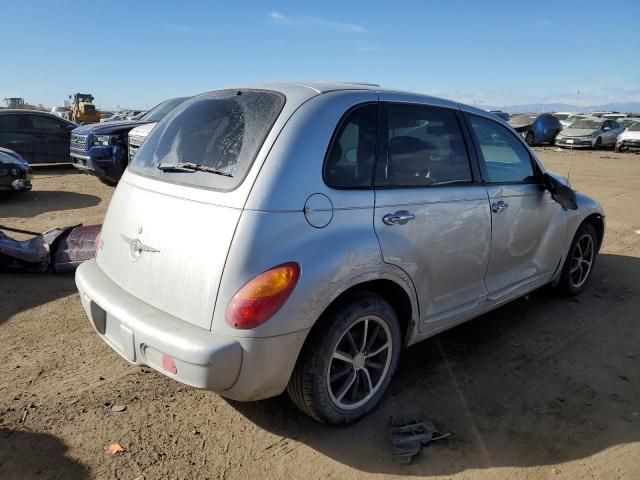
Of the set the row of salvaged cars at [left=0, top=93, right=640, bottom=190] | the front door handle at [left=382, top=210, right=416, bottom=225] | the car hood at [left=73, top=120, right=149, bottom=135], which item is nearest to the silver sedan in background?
the row of salvaged cars at [left=0, top=93, right=640, bottom=190]

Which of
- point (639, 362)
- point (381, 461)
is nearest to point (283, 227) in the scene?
point (381, 461)

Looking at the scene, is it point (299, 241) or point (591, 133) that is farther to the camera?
point (591, 133)

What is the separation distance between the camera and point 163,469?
2.45 meters

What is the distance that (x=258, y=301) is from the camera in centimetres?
225

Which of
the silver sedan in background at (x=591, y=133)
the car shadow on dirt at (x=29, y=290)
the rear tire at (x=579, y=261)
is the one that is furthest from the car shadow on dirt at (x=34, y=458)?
the silver sedan in background at (x=591, y=133)

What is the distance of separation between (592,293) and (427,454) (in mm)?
3250

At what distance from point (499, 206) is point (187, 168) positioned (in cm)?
212

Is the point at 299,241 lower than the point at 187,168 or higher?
lower

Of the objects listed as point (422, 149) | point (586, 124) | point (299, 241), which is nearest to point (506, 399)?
point (422, 149)

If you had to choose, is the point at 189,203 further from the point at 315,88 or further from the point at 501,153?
the point at 501,153

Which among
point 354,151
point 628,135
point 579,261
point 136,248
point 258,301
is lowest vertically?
point 579,261

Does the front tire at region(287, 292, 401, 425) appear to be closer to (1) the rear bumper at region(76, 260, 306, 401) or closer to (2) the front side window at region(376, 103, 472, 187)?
(1) the rear bumper at region(76, 260, 306, 401)

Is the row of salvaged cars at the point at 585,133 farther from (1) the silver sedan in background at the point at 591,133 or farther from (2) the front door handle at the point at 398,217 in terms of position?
(2) the front door handle at the point at 398,217

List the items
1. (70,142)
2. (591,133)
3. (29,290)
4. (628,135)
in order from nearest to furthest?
(29,290)
(70,142)
(628,135)
(591,133)
